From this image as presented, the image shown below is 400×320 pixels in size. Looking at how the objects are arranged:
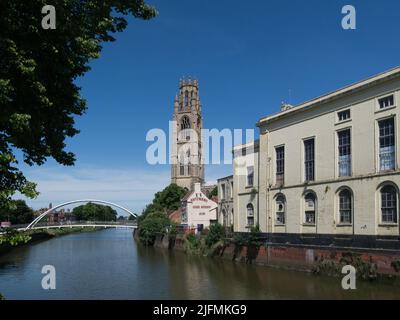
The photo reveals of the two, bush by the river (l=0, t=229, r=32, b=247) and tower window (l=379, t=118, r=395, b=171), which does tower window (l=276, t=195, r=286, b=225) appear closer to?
tower window (l=379, t=118, r=395, b=171)

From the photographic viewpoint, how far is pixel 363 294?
24.3 metres

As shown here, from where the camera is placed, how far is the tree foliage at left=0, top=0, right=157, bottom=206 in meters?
10.1

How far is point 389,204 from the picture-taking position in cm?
2802

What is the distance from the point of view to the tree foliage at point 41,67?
1014cm

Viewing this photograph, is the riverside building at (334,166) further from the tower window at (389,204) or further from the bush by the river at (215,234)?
the bush by the river at (215,234)

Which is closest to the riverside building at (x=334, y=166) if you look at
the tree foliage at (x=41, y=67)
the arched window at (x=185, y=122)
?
the tree foliage at (x=41, y=67)

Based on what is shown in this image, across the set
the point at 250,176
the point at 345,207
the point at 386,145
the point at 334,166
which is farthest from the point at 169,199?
the point at 386,145

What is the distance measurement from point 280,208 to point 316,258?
20.8 ft

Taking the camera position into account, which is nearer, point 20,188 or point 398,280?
point 20,188

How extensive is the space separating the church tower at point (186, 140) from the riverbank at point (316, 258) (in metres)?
81.1
